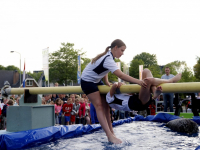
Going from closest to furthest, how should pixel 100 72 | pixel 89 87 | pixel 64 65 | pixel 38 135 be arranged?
1. pixel 100 72
2. pixel 89 87
3. pixel 38 135
4. pixel 64 65

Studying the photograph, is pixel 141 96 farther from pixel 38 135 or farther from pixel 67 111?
pixel 67 111

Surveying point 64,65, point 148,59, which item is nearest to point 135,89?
point 64,65

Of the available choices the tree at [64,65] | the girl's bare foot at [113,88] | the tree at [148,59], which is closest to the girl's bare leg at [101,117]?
the girl's bare foot at [113,88]

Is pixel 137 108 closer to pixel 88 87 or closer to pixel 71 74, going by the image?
pixel 88 87

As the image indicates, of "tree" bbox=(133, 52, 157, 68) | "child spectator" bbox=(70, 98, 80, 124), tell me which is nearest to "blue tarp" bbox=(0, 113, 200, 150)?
"child spectator" bbox=(70, 98, 80, 124)

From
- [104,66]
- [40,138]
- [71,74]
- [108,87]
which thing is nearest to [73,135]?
[40,138]

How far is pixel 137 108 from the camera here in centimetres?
357

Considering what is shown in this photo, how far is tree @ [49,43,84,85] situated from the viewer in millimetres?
35562

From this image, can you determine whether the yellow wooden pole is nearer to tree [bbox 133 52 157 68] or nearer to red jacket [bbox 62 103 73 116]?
red jacket [bbox 62 103 73 116]

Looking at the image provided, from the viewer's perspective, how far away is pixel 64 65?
3588 cm

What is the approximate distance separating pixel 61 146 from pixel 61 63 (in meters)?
32.7

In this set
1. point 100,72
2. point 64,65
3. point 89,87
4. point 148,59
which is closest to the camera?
point 100,72

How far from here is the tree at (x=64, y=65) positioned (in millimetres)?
35562

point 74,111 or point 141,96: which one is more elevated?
point 141,96
